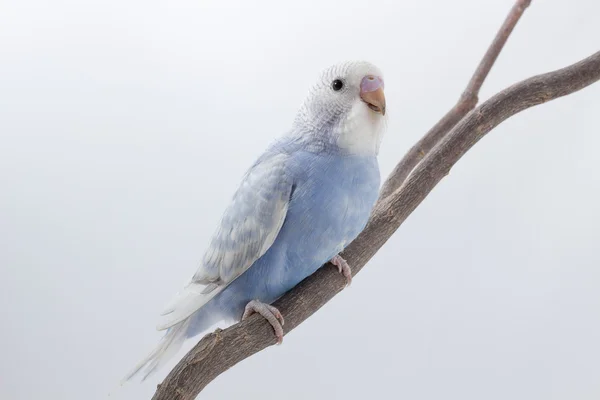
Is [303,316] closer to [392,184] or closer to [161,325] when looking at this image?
[161,325]

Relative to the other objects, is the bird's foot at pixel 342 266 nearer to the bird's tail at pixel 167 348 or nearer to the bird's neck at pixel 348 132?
the bird's neck at pixel 348 132

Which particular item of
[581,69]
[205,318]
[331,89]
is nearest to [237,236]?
[205,318]

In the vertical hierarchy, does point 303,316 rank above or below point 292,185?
below

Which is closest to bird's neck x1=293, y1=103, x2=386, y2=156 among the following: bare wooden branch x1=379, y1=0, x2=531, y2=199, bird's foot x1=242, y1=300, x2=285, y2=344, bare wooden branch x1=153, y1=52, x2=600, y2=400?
bare wooden branch x1=153, y1=52, x2=600, y2=400

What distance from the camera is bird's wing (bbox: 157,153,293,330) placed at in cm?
171

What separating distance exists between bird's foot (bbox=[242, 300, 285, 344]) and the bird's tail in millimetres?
210

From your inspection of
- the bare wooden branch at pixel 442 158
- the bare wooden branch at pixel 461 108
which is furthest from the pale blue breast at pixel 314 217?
the bare wooden branch at pixel 461 108

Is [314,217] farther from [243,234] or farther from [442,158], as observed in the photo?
[442,158]

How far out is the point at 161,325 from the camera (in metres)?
1.75

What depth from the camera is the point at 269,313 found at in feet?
5.66

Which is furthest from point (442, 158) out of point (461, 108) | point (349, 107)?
point (349, 107)

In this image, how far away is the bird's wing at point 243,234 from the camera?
1705 mm

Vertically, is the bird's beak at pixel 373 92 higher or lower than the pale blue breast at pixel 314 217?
higher

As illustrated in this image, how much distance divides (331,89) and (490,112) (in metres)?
0.65
